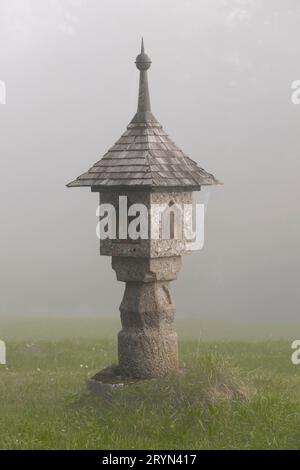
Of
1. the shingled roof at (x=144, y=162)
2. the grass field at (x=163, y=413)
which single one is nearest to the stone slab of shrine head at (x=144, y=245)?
the shingled roof at (x=144, y=162)

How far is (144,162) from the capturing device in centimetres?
1234

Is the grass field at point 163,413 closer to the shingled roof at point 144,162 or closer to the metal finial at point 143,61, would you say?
the shingled roof at point 144,162

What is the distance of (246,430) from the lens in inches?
426

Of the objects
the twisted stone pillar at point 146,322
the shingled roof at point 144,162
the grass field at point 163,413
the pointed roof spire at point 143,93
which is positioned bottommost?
the grass field at point 163,413

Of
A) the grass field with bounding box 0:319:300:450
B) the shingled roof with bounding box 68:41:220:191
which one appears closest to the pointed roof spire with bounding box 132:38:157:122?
the shingled roof with bounding box 68:41:220:191

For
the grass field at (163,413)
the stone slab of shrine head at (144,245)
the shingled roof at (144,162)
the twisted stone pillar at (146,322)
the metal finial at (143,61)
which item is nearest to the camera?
the grass field at (163,413)

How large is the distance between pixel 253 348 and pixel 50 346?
14.7 ft

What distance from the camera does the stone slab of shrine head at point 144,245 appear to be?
486 inches

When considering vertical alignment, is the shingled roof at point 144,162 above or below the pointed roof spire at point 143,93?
below

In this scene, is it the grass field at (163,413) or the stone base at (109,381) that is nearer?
the grass field at (163,413)

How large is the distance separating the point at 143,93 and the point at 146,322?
348 cm
